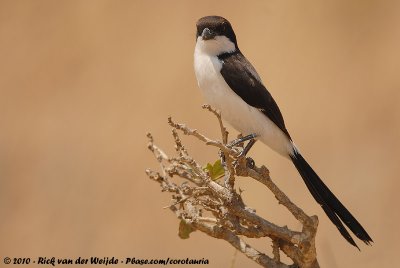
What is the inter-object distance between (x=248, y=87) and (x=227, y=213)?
0.95m

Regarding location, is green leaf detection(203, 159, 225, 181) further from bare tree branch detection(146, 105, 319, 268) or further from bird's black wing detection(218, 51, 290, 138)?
bird's black wing detection(218, 51, 290, 138)

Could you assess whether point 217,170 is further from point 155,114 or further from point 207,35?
point 155,114

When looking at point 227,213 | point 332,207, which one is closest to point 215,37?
point 332,207

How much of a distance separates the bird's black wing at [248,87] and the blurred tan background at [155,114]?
7.57 feet

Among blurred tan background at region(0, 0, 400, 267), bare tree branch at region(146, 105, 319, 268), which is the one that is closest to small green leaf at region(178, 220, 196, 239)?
bare tree branch at region(146, 105, 319, 268)

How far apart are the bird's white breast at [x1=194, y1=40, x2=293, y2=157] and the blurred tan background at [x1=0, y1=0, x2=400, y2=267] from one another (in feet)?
7.39

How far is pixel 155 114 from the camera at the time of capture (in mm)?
7617

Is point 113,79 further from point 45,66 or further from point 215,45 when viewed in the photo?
point 215,45

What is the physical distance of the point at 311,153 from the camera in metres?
7.23

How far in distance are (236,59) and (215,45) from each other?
12cm

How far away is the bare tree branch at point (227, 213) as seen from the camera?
3553mm

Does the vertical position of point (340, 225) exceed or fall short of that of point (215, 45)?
it falls short

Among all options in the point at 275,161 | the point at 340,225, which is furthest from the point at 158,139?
the point at 340,225

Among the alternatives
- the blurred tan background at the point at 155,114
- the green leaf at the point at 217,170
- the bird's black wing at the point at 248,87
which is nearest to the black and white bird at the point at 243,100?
the bird's black wing at the point at 248,87
